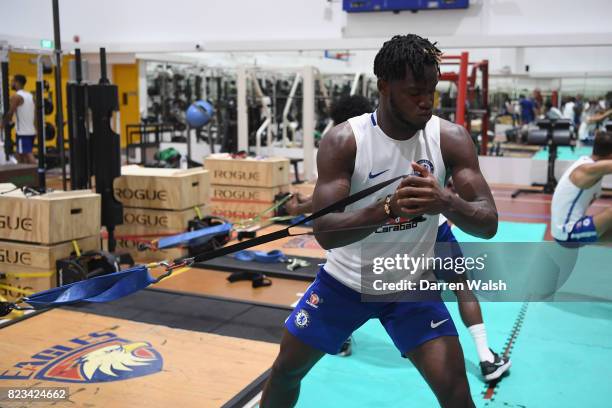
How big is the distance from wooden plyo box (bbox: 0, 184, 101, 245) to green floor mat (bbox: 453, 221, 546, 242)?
12.1 ft

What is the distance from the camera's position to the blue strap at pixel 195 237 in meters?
4.64

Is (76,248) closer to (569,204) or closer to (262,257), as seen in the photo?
(262,257)

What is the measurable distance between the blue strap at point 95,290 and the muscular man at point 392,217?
0.58 m

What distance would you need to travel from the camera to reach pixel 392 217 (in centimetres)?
178

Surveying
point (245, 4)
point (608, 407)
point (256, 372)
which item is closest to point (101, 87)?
point (256, 372)

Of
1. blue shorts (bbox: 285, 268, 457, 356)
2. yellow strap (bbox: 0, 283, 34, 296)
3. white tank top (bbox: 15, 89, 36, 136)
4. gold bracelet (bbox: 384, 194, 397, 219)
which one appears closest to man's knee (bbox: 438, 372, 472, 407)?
blue shorts (bbox: 285, 268, 457, 356)

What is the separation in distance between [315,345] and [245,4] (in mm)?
11130

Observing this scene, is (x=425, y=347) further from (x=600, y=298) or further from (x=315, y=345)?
(x=600, y=298)

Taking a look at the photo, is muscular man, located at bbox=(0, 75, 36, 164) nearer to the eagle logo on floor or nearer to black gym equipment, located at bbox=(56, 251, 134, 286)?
black gym equipment, located at bbox=(56, 251, 134, 286)

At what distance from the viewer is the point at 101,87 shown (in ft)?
17.3

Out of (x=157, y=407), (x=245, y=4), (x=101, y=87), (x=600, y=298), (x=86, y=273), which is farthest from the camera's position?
(x=245, y=4)

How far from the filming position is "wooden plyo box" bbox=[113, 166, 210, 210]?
575 centimetres

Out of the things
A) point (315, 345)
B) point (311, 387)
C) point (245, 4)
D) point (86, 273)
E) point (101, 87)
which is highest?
point (245, 4)

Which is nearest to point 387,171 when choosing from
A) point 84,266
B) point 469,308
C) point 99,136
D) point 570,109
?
point 469,308
